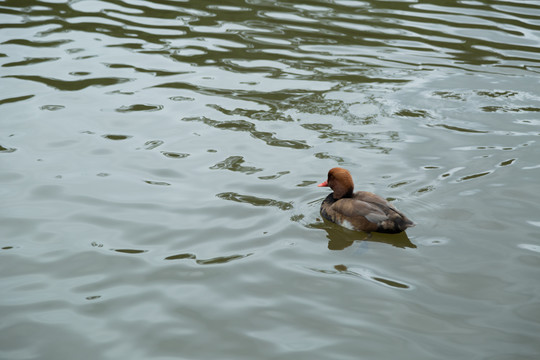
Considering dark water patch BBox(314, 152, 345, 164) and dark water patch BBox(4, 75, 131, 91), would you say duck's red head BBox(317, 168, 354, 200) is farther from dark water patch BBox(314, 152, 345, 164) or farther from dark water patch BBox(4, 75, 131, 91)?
dark water patch BBox(4, 75, 131, 91)

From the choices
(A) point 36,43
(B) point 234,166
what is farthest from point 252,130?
(A) point 36,43

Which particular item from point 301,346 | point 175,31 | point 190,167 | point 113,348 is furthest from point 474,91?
point 113,348

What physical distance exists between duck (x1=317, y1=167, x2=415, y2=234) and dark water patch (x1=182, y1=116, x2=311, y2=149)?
126 cm

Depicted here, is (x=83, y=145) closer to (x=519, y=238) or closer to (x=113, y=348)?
(x=113, y=348)

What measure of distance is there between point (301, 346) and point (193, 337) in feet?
2.38

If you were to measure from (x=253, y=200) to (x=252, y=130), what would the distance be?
1730mm

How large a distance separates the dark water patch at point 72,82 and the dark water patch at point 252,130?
5.31ft

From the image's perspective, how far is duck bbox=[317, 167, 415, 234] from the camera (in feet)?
19.4

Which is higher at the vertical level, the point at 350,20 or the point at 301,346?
the point at 350,20

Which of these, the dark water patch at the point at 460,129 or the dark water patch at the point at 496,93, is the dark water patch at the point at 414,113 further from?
the dark water patch at the point at 496,93

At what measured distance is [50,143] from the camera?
310 inches

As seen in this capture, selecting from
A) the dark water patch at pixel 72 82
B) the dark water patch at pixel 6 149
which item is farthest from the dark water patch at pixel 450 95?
the dark water patch at pixel 6 149

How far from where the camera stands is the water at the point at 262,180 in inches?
193

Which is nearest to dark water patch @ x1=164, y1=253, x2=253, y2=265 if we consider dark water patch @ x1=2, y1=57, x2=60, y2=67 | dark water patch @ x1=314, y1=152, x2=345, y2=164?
dark water patch @ x1=314, y1=152, x2=345, y2=164
